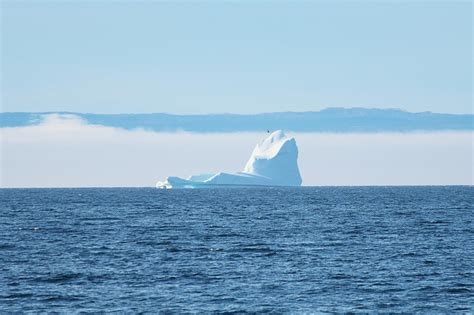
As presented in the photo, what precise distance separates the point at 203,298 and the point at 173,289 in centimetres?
316

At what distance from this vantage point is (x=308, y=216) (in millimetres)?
114938

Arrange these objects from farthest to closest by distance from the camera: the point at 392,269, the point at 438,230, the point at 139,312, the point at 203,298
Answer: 1. the point at 438,230
2. the point at 392,269
3. the point at 203,298
4. the point at 139,312

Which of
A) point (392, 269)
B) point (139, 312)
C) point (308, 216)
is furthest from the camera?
point (308, 216)

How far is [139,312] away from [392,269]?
19.2m

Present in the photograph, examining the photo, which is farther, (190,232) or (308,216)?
(308,216)

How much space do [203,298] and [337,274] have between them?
10.7 metres

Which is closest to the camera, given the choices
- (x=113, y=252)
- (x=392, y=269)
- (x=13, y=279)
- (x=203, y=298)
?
(x=203, y=298)

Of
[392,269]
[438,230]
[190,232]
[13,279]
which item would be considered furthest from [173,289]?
[438,230]

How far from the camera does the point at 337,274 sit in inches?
2127

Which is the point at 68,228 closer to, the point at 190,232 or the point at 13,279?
the point at 190,232

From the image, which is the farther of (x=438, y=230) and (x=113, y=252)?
(x=438, y=230)

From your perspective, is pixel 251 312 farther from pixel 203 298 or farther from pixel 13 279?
pixel 13 279

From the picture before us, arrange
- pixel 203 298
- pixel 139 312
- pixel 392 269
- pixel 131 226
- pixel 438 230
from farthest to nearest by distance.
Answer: pixel 131 226 → pixel 438 230 → pixel 392 269 → pixel 203 298 → pixel 139 312

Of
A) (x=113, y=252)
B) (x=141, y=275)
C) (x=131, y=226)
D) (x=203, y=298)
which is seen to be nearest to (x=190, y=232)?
(x=131, y=226)
